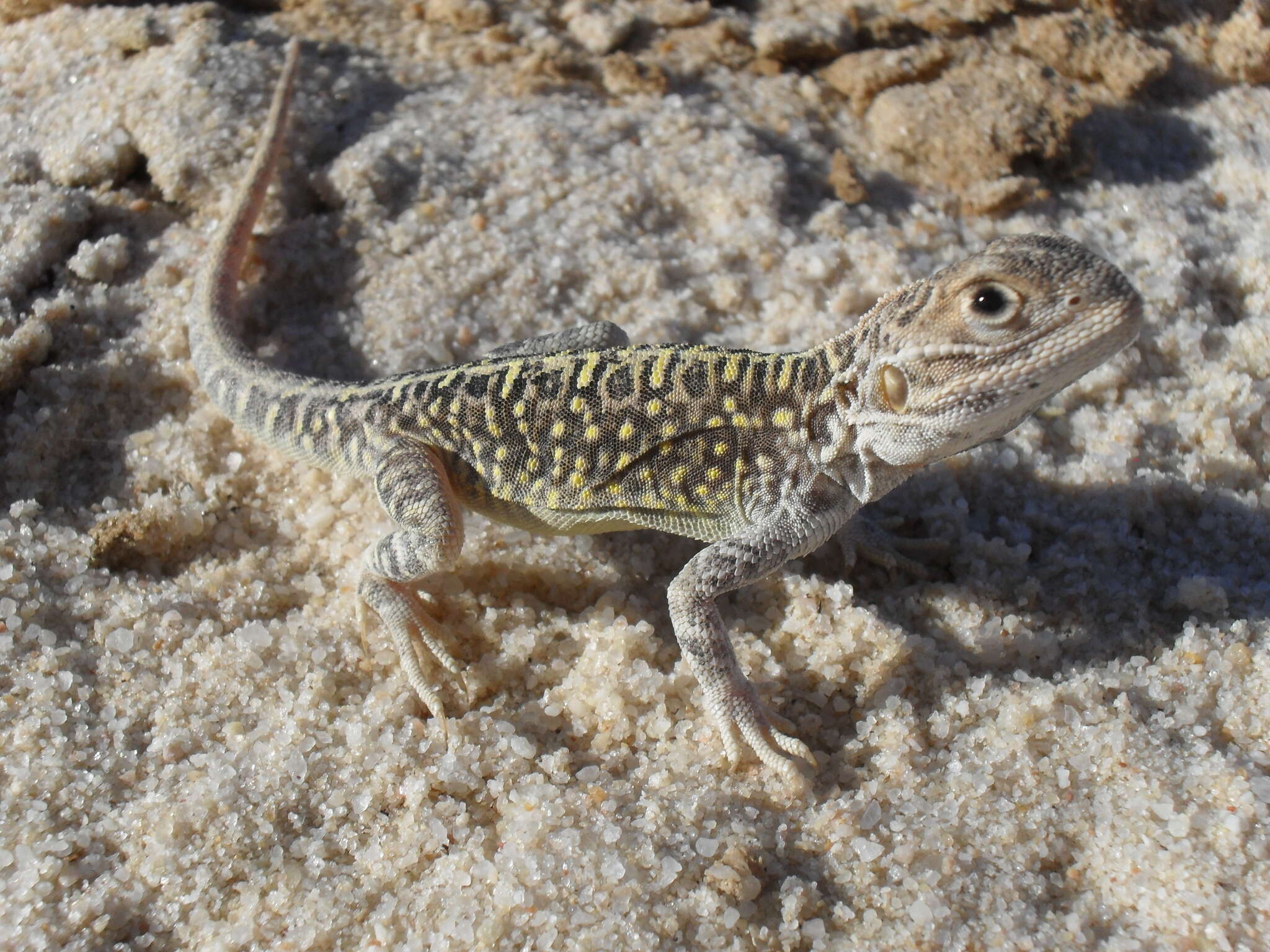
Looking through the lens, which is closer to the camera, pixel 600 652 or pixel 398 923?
pixel 398 923

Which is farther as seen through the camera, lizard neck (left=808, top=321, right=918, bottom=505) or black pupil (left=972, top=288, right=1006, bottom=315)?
lizard neck (left=808, top=321, right=918, bottom=505)

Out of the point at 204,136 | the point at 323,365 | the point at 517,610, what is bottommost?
the point at 517,610

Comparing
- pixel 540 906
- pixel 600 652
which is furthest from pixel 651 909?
pixel 600 652

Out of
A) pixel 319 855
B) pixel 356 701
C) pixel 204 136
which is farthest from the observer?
pixel 204 136

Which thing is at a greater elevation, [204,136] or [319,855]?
[204,136]

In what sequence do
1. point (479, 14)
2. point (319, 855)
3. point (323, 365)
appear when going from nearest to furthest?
1. point (319, 855)
2. point (323, 365)
3. point (479, 14)

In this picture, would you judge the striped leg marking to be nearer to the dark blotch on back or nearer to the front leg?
the dark blotch on back

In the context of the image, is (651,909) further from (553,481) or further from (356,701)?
(553,481)

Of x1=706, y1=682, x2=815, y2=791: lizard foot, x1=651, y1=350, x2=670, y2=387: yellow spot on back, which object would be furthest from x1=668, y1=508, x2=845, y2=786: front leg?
x1=651, y1=350, x2=670, y2=387: yellow spot on back
